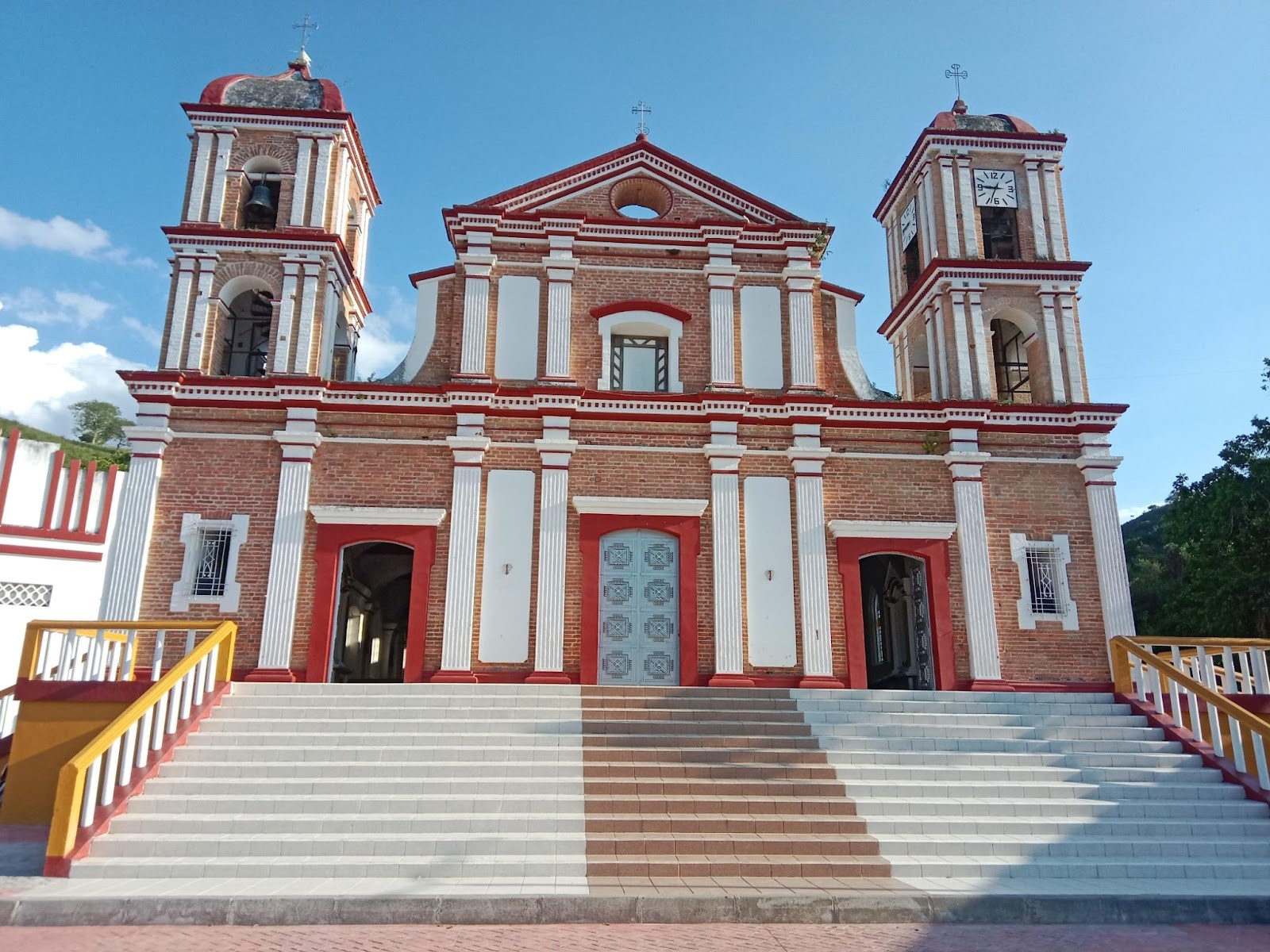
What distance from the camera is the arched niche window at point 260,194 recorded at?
16.4m

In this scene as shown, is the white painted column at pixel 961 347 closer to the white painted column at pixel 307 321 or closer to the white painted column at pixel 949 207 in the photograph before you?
the white painted column at pixel 949 207

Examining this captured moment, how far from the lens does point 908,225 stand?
1911 cm

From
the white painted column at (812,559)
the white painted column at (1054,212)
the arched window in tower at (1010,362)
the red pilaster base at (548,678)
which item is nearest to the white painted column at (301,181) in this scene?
the red pilaster base at (548,678)

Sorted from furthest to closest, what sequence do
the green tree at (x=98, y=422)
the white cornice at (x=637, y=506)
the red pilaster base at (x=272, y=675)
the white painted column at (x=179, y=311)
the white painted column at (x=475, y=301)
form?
the green tree at (x=98, y=422) < the white painted column at (x=475, y=301) < the white painted column at (x=179, y=311) < the white cornice at (x=637, y=506) < the red pilaster base at (x=272, y=675)

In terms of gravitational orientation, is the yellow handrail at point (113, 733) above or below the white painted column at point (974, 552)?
below

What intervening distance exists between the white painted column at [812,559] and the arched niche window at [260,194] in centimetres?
1019

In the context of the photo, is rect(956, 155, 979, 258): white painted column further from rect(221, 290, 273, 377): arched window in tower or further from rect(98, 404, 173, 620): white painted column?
rect(98, 404, 173, 620): white painted column

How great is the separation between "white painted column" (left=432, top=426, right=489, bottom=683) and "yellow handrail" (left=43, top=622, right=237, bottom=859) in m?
3.16

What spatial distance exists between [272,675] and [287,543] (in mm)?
2033

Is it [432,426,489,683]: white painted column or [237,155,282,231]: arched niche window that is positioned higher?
[237,155,282,231]: arched niche window

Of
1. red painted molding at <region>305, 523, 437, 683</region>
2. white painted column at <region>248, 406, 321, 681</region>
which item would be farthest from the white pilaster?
red painted molding at <region>305, 523, 437, 683</region>

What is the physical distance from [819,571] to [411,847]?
27.3 feet

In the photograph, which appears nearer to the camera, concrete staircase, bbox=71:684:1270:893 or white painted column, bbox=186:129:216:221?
concrete staircase, bbox=71:684:1270:893

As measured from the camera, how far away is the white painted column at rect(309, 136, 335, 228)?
52.9 ft
